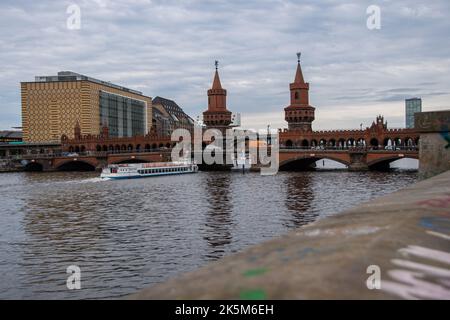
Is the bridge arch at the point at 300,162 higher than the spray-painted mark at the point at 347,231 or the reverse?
the reverse

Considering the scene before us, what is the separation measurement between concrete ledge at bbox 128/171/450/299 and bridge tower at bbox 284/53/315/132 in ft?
361

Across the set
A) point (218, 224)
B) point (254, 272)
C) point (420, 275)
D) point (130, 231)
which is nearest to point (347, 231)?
point (420, 275)

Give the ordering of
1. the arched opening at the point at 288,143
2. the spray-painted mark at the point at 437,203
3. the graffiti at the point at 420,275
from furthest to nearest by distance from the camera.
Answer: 1. the arched opening at the point at 288,143
2. the spray-painted mark at the point at 437,203
3. the graffiti at the point at 420,275

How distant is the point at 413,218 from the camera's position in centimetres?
579

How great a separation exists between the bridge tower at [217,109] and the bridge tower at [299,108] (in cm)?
1640

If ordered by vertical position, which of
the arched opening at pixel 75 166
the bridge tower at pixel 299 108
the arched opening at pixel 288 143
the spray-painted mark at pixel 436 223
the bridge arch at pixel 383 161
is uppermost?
the bridge tower at pixel 299 108

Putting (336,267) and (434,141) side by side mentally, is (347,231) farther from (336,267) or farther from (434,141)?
(434,141)

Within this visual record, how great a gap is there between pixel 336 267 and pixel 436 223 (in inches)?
92.1

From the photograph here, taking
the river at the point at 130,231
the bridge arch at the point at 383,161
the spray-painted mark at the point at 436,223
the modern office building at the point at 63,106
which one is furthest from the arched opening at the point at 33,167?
the spray-painted mark at the point at 436,223

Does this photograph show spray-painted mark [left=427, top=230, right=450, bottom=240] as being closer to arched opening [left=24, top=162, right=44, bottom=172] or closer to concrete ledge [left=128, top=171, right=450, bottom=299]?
concrete ledge [left=128, top=171, right=450, bottom=299]

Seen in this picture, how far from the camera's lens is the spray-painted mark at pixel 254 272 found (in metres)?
3.98

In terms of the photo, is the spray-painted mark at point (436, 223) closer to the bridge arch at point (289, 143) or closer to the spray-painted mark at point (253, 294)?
the spray-painted mark at point (253, 294)
